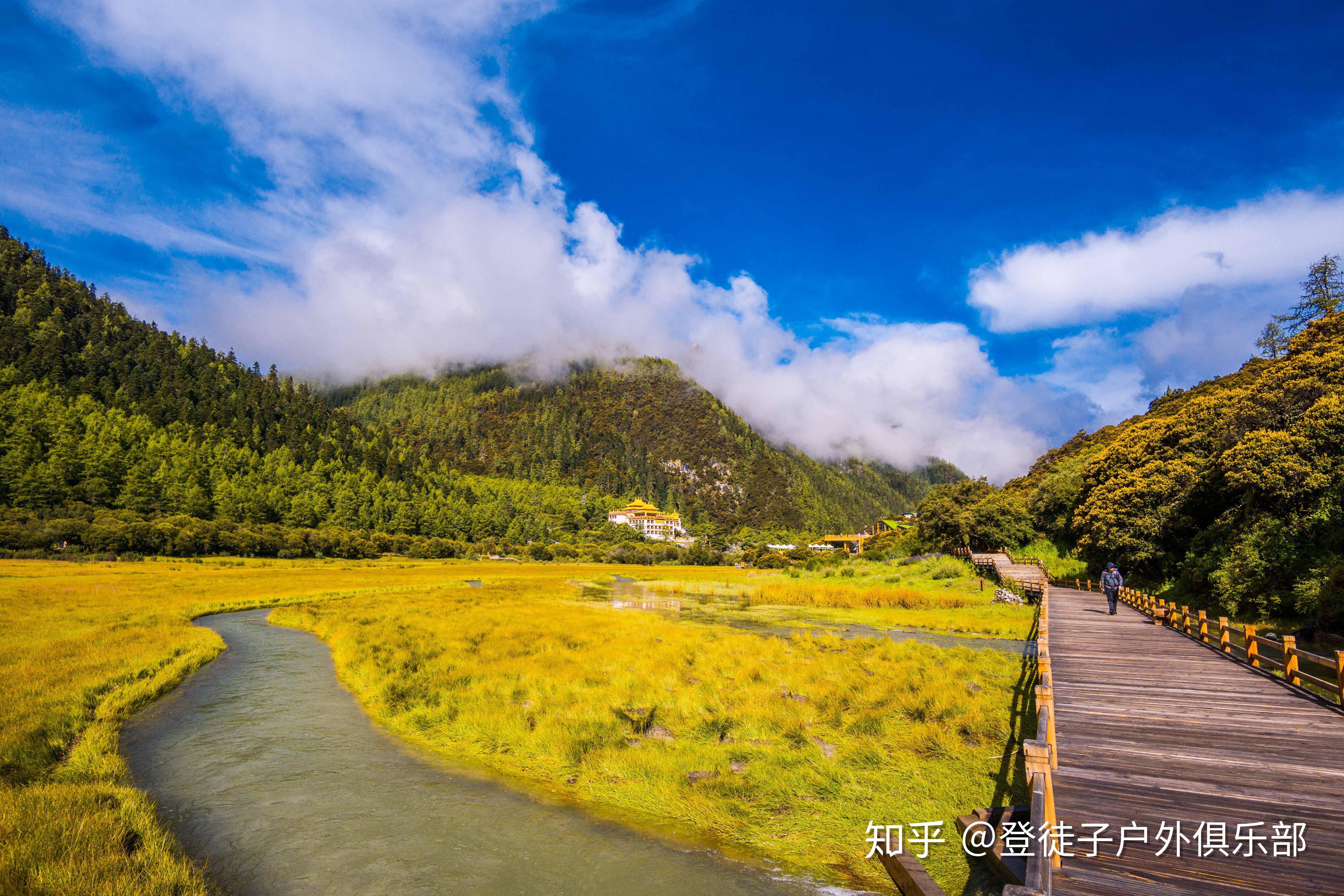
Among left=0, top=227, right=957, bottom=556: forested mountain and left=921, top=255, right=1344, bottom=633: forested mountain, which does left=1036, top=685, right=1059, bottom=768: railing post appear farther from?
left=0, top=227, right=957, bottom=556: forested mountain

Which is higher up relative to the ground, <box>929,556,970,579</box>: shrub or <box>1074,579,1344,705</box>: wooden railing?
<box>1074,579,1344,705</box>: wooden railing

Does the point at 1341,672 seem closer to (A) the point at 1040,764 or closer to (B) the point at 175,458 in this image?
(A) the point at 1040,764

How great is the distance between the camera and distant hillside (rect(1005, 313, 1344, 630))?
1023 inches

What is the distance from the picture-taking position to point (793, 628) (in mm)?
38625

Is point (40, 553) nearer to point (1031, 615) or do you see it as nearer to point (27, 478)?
point (27, 478)

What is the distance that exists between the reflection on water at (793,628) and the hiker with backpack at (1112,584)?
4.30 metres

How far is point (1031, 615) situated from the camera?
139 ft

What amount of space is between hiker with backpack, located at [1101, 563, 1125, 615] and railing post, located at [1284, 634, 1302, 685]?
1600 centimetres

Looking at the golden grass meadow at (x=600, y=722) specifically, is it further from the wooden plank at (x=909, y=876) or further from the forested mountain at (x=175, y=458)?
the forested mountain at (x=175, y=458)

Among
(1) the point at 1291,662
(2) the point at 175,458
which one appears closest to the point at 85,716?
(1) the point at 1291,662

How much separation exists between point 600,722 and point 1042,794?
12418 mm

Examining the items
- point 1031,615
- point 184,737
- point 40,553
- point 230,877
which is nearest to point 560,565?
point 40,553

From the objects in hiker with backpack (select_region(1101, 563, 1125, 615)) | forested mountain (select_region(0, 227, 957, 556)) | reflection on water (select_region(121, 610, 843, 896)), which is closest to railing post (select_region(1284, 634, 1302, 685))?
reflection on water (select_region(121, 610, 843, 896))

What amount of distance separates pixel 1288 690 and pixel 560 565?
12005cm
